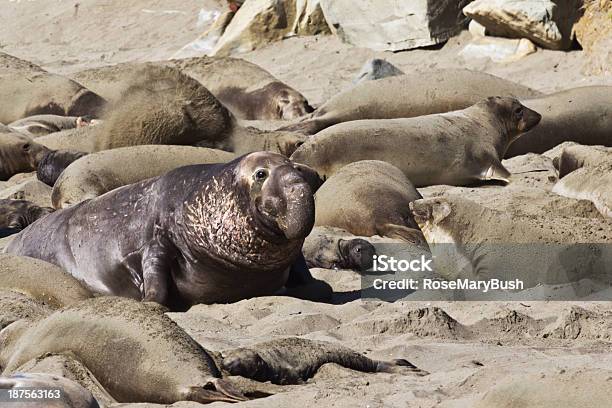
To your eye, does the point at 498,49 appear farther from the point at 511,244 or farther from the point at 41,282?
the point at 41,282

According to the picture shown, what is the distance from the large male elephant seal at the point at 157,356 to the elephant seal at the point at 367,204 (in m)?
2.63

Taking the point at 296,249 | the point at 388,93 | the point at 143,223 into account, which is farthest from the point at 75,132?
the point at 296,249

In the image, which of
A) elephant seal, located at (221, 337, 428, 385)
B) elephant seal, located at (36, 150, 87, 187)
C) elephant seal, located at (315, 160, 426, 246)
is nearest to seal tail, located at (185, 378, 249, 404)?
elephant seal, located at (221, 337, 428, 385)

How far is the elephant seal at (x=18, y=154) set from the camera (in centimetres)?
1020

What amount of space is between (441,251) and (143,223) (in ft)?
4.76

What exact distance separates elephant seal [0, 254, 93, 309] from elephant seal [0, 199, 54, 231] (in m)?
1.95

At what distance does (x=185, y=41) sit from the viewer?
17.5 meters

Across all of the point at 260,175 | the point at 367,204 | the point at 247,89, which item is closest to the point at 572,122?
the point at 367,204

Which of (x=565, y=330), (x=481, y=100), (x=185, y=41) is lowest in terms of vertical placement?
(x=185, y=41)

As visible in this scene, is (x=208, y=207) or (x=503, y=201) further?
(x=503, y=201)

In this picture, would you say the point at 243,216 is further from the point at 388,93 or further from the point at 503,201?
the point at 388,93

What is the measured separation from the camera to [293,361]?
4531 mm

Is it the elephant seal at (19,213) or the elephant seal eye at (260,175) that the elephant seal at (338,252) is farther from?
the elephant seal at (19,213)

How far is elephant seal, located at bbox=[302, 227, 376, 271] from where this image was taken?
6855mm
